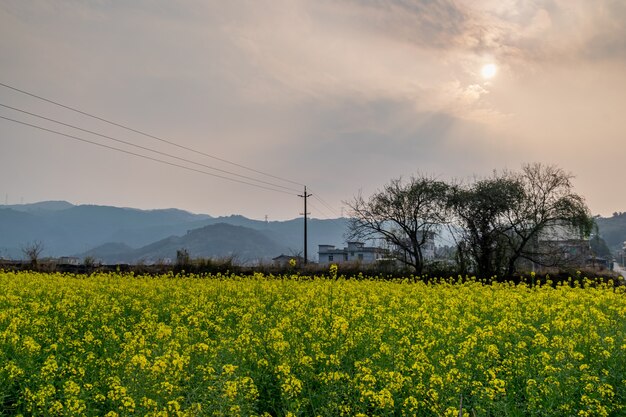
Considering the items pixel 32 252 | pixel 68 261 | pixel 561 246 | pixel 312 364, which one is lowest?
pixel 312 364

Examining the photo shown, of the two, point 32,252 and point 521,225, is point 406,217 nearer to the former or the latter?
point 521,225

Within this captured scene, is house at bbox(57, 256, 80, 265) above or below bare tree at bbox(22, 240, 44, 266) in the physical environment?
below

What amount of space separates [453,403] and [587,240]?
39867mm

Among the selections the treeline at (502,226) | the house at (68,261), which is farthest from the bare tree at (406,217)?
the house at (68,261)

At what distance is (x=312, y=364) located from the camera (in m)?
8.23

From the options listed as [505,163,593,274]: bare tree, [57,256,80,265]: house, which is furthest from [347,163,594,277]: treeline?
[57,256,80,265]: house

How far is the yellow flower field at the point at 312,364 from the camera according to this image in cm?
664

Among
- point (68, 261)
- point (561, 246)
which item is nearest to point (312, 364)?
point (561, 246)

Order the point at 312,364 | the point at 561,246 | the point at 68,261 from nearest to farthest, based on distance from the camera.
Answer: the point at 312,364, the point at 561,246, the point at 68,261

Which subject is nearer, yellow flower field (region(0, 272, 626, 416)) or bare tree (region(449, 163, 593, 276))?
yellow flower field (region(0, 272, 626, 416))

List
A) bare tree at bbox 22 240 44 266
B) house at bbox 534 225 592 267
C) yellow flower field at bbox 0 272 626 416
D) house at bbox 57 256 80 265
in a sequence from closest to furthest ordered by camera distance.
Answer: yellow flower field at bbox 0 272 626 416 < bare tree at bbox 22 240 44 266 < house at bbox 57 256 80 265 < house at bbox 534 225 592 267

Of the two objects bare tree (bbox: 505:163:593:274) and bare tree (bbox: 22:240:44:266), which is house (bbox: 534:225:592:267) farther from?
bare tree (bbox: 22:240:44:266)

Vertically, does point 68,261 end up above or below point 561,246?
below

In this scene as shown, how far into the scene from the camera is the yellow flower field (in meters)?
6.64
